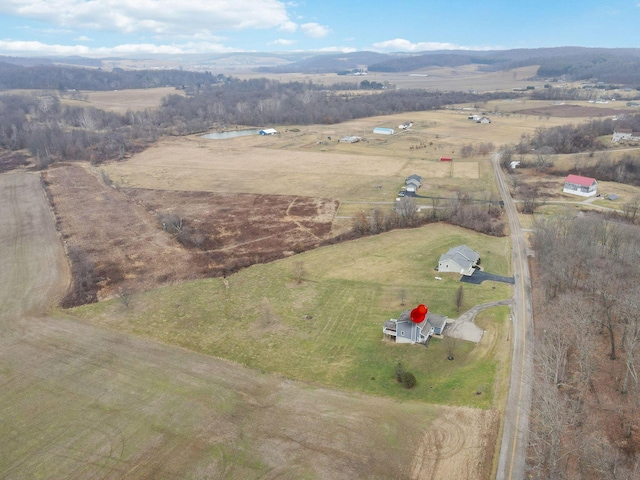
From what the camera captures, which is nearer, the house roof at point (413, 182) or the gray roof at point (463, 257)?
the gray roof at point (463, 257)

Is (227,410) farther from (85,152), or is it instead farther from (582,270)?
(85,152)

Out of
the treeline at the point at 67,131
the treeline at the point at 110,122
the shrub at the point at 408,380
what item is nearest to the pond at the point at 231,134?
the treeline at the point at 110,122

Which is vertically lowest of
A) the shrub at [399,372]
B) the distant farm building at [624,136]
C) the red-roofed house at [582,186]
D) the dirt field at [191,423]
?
the dirt field at [191,423]

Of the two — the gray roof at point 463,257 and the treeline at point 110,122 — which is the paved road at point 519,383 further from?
the treeline at point 110,122

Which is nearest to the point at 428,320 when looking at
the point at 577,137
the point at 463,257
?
the point at 463,257

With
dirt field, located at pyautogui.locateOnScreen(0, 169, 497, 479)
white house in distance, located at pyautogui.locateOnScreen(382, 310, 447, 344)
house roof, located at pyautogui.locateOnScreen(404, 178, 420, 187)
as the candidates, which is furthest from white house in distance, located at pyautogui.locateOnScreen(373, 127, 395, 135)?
dirt field, located at pyautogui.locateOnScreen(0, 169, 497, 479)

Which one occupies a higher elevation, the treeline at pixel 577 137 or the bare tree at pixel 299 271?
the treeline at pixel 577 137

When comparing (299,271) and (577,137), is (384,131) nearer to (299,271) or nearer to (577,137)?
(577,137)
